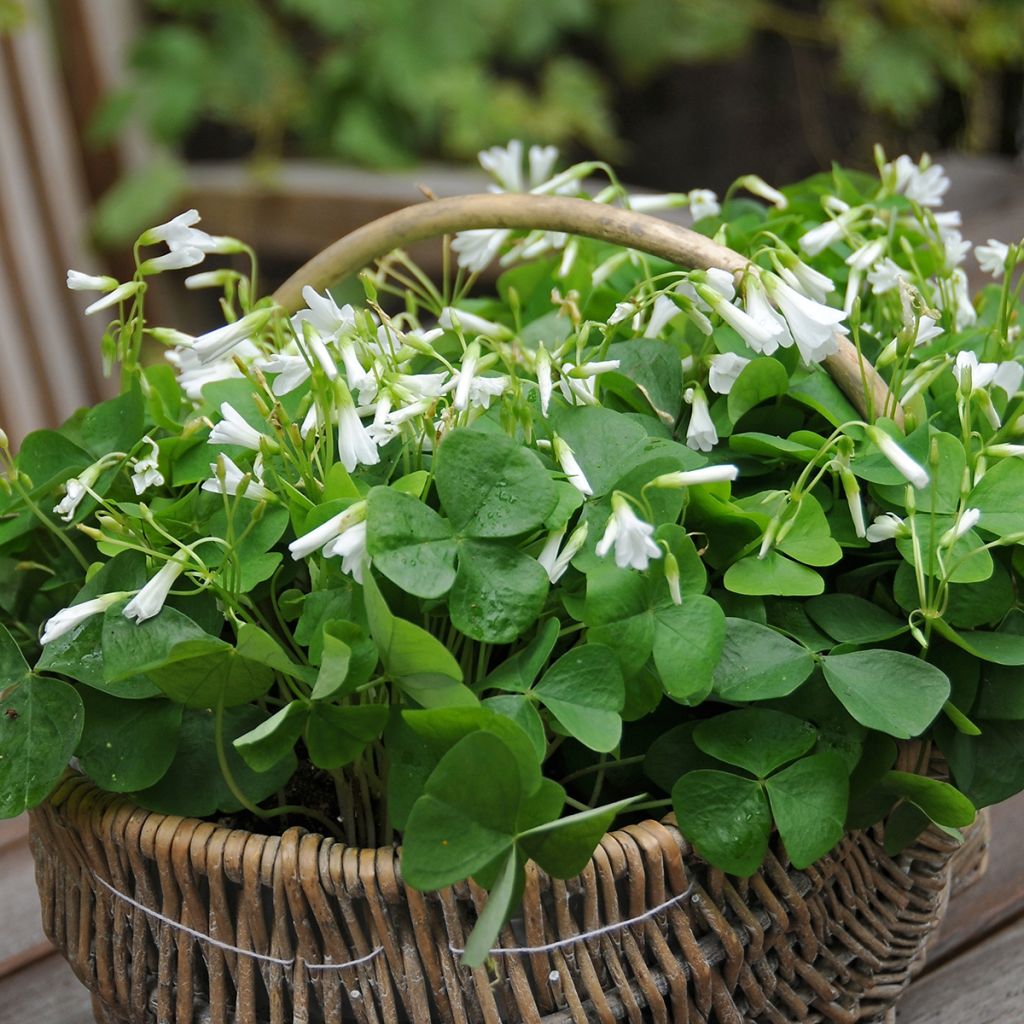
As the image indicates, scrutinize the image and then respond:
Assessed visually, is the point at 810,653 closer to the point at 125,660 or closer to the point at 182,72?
the point at 125,660

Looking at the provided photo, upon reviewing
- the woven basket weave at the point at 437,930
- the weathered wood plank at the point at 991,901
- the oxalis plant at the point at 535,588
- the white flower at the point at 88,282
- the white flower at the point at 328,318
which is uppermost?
the white flower at the point at 88,282

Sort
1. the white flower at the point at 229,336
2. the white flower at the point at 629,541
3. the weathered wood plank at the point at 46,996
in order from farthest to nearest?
the weathered wood plank at the point at 46,996 → the white flower at the point at 229,336 → the white flower at the point at 629,541

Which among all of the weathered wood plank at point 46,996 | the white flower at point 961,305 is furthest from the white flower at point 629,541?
the weathered wood plank at point 46,996

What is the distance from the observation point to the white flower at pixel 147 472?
A: 0.61m

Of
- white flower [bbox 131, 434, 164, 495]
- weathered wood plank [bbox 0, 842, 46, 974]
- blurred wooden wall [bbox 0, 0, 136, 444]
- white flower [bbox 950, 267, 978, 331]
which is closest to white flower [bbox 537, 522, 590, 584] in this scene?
white flower [bbox 131, 434, 164, 495]

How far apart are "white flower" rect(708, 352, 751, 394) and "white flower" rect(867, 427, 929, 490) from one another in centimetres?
9

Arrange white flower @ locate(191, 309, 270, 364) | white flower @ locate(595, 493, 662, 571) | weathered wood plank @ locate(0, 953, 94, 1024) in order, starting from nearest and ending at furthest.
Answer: white flower @ locate(595, 493, 662, 571)
white flower @ locate(191, 309, 270, 364)
weathered wood plank @ locate(0, 953, 94, 1024)

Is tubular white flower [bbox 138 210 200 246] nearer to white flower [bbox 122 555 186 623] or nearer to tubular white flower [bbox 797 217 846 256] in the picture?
white flower [bbox 122 555 186 623]

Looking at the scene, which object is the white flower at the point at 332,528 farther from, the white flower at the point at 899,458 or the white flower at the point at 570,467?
the white flower at the point at 899,458

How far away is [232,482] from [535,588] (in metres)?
0.16

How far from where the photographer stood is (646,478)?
54cm

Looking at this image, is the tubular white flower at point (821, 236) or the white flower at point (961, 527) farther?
the tubular white flower at point (821, 236)

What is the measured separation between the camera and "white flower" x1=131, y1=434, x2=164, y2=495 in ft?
2.01

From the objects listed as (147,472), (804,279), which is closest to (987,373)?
(804,279)
